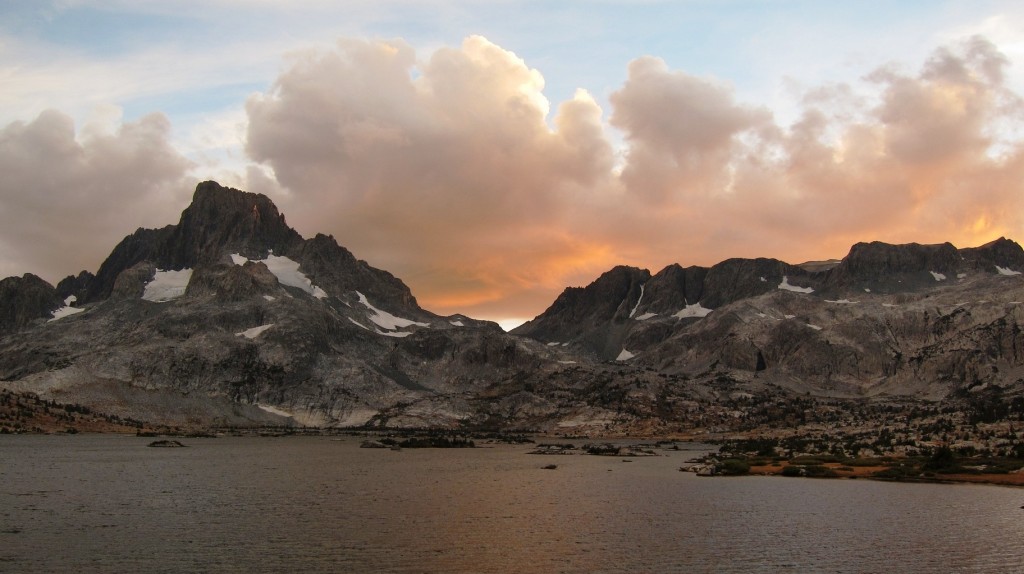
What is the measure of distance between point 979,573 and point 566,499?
50.3m

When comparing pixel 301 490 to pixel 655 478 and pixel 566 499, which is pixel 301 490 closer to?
pixel 566 499

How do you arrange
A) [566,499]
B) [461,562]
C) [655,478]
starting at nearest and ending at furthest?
[461,562]
[566,499]
[655,478]

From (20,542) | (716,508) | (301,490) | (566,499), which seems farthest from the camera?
(301,490)

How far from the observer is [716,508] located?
87.8m

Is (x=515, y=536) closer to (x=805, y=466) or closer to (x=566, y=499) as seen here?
(x=566, y=499)

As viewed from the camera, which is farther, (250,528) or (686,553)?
(250,528)

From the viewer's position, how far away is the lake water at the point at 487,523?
58.4m

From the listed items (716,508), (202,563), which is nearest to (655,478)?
(716,508)

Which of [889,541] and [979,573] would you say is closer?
[979,573]

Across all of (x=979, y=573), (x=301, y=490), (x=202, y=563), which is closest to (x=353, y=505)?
(x=301, y=490)

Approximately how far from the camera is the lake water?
192 ft

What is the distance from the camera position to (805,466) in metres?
133

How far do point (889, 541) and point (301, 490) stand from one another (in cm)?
6759

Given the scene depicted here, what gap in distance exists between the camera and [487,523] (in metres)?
77.6
